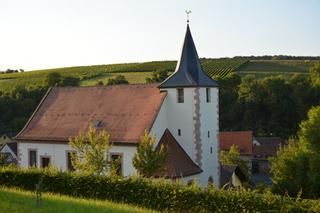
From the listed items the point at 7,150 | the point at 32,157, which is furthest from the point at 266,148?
the point at 32,157

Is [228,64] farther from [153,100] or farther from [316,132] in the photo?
[153,100]

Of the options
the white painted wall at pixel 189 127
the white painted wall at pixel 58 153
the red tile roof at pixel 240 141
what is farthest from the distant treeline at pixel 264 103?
the white painted wall at pixel 189 127

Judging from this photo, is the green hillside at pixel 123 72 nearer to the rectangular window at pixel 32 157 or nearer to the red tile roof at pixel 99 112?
the red tile roof at pixel 99 112

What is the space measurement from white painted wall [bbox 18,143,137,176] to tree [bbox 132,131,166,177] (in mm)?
2833

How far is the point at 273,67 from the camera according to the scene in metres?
115

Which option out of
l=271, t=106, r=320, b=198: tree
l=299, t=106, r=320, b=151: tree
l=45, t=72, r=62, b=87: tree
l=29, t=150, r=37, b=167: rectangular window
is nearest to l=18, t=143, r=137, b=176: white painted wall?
l=29, t=150, r=37, b=167: rectangular window

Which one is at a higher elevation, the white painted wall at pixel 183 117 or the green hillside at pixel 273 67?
the green hillside at pixel 273 67

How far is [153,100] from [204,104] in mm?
3281

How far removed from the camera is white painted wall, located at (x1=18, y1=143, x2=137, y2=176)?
104 ft

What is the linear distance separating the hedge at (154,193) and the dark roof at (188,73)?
11.2 meters

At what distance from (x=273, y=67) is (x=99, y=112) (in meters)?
85.6

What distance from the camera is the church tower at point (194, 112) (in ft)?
107

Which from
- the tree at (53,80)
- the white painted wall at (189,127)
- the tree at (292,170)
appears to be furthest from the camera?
the tree at (53,80)

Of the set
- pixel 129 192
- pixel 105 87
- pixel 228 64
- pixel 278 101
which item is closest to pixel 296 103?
pixel 278 101
